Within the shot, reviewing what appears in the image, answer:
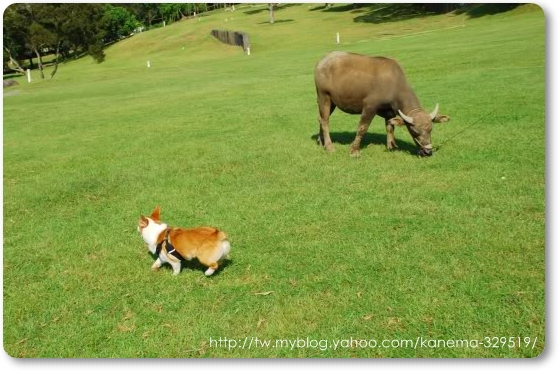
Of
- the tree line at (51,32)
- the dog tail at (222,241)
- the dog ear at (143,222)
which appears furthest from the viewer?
the tree line at (51,32)

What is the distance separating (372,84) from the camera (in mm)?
11672

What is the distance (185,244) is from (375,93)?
690 cm

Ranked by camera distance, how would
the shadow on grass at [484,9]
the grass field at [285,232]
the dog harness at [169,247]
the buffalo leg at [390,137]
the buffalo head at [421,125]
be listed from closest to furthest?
1. the grass field at [285,232]
2. the dog harness at [169,247]
3. the buffalo head at [421,125]
4. the buffalo leg at [390,137]
5. the shadow on grass at [484,9]

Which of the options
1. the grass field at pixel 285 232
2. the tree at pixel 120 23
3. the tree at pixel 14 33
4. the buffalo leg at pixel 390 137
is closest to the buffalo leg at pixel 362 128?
the grass field at pixel 285 232

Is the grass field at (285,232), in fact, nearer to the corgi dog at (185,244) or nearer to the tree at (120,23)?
the corgi dog at (185,244)

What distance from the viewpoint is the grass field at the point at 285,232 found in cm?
592

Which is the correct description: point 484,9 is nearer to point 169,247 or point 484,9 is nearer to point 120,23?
point 169,247

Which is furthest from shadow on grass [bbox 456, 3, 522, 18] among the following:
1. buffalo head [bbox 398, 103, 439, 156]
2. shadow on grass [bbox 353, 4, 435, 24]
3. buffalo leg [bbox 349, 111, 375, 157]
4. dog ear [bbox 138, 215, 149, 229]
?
dog ear [bbox 138, 215, 149, 229]

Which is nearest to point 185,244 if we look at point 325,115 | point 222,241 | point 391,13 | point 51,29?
point 222,241

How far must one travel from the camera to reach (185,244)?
6703 millimetres

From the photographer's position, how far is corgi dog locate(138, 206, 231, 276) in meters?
6.64

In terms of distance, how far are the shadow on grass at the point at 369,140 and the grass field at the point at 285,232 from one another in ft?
0.30

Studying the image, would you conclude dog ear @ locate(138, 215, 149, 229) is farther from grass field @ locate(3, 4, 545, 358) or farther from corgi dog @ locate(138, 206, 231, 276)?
grass field @ locate(3, 4, 545, 358)

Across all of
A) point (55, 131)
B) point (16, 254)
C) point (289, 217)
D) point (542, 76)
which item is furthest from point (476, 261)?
point (55, 131)
